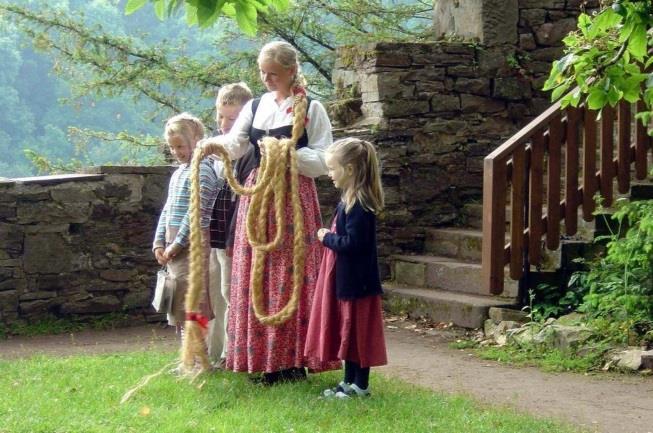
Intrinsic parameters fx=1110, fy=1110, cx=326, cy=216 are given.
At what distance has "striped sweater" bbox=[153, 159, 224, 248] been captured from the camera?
19.8 ft

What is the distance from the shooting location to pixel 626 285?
286 inches

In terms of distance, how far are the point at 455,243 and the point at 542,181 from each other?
1.57m

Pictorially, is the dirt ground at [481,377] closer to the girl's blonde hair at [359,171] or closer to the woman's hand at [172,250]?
the girl's blonde hair at [359,171]

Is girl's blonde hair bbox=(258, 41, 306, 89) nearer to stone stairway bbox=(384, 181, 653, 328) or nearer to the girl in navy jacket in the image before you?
the girl in navy jacket

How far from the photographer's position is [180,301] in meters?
6.04

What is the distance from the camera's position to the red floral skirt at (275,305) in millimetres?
5594

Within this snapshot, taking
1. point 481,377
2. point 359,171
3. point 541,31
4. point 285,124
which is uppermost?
point 541,31

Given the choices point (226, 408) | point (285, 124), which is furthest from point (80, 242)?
point (226, 408)

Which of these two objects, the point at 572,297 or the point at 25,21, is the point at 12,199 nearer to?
the point at 572,297

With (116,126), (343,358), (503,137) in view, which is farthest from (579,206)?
(116,126)

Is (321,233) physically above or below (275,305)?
above

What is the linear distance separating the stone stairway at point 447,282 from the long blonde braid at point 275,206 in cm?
268

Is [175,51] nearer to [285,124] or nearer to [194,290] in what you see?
[285,124]

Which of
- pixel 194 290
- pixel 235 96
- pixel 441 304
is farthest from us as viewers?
pixel 441 304
